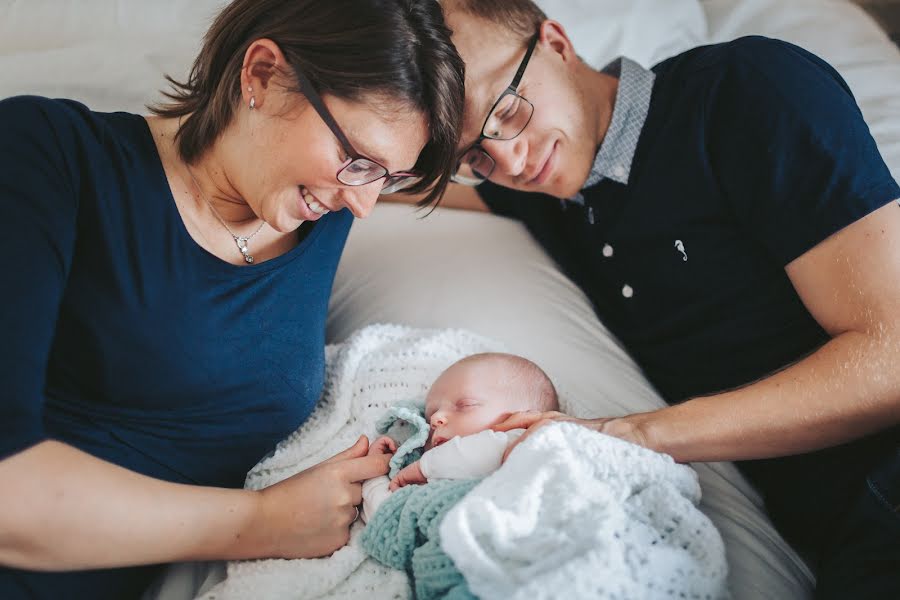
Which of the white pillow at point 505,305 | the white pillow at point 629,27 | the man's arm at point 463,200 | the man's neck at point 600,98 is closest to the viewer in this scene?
the white pillow at point 505,305

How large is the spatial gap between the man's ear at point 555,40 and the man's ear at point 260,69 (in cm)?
59

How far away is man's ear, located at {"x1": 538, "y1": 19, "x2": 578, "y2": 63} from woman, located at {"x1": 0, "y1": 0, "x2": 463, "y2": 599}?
1.06ft

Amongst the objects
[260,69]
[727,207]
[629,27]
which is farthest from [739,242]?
[629,27]

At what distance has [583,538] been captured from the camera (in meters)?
0.96

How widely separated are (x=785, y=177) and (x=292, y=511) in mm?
965

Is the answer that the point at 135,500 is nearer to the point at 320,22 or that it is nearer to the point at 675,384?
the point at 320,22

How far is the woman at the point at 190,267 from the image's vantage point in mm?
971

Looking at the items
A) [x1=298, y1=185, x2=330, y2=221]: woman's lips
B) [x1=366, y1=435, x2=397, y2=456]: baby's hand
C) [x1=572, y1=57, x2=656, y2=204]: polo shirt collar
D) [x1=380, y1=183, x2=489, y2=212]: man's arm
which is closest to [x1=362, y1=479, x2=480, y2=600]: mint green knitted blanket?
[x1=366, y1=435, x2=397, y2=456]: baby's hand

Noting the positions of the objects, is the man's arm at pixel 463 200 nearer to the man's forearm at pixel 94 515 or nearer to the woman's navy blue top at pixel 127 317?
the woman's navy blue top at pixel 127 317

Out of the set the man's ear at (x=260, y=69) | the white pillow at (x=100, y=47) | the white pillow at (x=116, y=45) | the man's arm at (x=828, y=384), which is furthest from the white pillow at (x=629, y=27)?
the man's ear at (x=260, y=69)

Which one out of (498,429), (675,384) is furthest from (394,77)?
(675,384)

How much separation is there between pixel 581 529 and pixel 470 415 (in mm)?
347

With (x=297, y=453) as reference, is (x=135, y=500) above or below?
above

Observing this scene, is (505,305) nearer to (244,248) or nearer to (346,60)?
(244,248)
